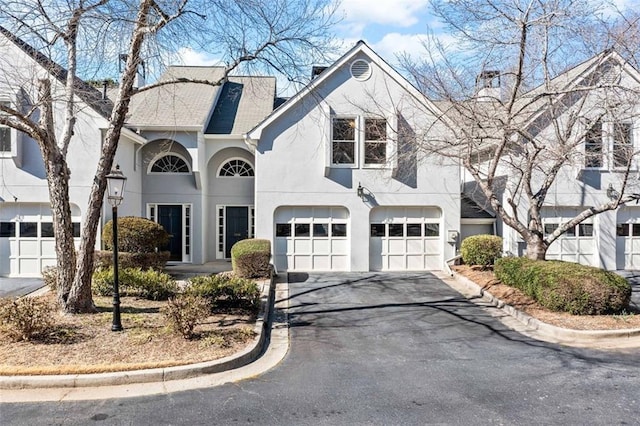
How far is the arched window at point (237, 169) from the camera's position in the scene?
1716 centimetres

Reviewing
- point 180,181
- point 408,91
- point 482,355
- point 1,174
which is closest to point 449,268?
point 408,91

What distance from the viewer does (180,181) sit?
53.6 ft

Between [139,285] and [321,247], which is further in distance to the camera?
[321,247]

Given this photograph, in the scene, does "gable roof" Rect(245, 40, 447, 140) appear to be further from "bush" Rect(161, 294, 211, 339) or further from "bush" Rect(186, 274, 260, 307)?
"bush" Rect(161, 294, 211, 339)

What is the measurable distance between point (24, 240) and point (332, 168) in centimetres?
1026

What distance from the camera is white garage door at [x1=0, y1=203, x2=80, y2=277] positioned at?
14000 mm

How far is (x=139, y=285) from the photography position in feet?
33.2

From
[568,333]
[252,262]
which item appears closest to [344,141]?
[252,262]

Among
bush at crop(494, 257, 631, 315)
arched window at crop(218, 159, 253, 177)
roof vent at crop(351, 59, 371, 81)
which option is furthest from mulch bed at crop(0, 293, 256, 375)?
roof vent at crop(351, 59, 371, 81)

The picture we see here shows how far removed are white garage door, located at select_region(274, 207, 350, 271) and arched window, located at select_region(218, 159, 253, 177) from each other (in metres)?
3.05

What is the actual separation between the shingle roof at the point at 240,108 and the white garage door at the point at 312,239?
4.13 metres

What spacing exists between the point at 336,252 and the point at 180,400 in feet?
33.2

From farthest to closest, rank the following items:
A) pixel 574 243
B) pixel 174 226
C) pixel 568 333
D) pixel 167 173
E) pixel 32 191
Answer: pixel 174 226 < pixel 167 173 < pixel 574 243 < pixel 32 191 < pixel 568 333

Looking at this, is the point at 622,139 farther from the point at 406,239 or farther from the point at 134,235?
the point at 134,235
